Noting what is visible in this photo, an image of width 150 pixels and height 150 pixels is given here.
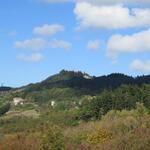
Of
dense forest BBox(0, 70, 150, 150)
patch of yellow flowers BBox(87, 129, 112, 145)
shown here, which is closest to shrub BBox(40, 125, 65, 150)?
dense forest BBox(0, 70, 150, 150)

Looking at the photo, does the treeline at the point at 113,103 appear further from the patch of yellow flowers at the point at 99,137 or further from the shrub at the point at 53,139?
the shrub at the point at 53,139

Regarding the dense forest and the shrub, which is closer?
the shrub

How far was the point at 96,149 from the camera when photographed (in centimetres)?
5353

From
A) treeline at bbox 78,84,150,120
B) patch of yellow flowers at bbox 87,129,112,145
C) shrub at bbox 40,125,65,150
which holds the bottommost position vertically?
patch of yellow flowers at bbox 87,129,112,145

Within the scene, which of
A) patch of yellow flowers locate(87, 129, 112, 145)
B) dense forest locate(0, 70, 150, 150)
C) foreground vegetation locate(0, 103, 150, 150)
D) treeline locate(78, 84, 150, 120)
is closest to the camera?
foreground vegetation locate(0, 103, 150, 150)

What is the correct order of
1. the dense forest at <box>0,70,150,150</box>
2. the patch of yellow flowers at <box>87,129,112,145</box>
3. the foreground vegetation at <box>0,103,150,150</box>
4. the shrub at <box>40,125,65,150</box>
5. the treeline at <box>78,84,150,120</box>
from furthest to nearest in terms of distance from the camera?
1. the treeline at <box>78,84,150,120</box>
2. the patch of yellow flowers at <box>87,129,112,145</box>
3. the dense forest at <box>0,70,150,150</box>
4. the shrub at <box>40,125,65,150</box>
5. the foreground vegetation at <box>0,103,150,150</box>

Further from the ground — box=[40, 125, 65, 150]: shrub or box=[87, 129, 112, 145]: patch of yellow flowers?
box=[40, 125, 65, 150]: shrub

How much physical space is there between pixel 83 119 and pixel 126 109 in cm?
1249

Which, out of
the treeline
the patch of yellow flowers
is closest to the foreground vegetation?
the patch of yellow flowers

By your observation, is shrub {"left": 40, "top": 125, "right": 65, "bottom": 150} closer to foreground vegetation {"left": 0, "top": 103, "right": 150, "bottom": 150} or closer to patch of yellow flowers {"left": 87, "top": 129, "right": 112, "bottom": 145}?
foreground vegetation {"left": 0, "top": 103, "right": 150, "bottom": 150}

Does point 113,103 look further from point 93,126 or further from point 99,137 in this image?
Answer: point 99,137

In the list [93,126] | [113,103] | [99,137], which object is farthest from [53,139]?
[113,103]

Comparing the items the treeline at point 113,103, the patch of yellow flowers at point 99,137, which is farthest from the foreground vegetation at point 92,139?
the treeline at point 113,103

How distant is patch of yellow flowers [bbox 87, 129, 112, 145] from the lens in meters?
69.1
